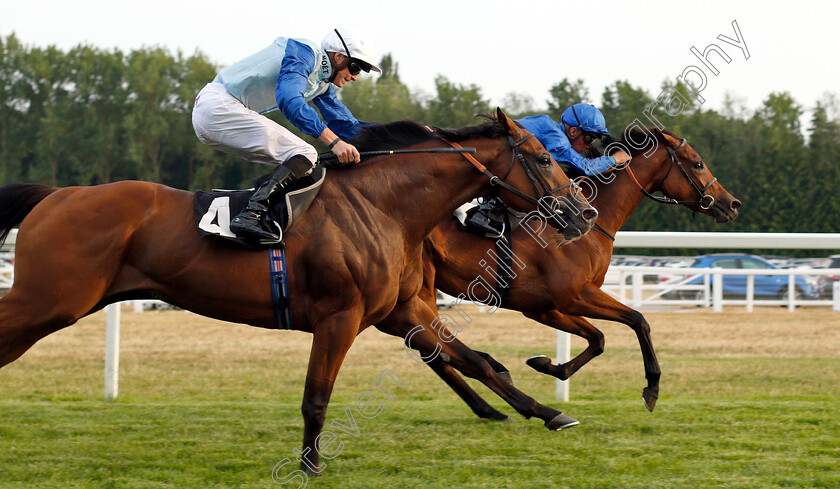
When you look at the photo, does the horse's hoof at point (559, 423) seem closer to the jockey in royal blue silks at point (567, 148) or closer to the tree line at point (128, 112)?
the jockey in royal blue silks at point (567, 148)

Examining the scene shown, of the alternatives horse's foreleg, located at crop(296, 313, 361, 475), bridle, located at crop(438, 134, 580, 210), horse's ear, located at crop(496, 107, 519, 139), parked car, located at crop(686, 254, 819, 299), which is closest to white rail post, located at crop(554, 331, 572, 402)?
bridle, located at crop(438, 134, 580, 210)

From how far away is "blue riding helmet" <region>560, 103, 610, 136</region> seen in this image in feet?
18.4

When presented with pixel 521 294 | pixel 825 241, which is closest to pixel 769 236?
pixel 825 241

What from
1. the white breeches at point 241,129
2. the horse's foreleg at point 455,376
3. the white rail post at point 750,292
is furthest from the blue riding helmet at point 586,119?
the white rail post at point 750,292

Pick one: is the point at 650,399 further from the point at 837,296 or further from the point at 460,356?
the point at 837,296

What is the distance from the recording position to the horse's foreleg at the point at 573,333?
16.8 feet

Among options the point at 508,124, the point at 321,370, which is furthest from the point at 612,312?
the point at 321,370

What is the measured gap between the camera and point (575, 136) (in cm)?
569

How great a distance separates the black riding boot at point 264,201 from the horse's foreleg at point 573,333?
2031 millimetres

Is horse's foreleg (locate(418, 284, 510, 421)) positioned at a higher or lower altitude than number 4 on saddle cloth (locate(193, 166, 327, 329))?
lower

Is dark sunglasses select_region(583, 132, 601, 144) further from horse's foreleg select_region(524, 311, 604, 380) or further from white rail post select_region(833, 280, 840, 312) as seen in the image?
white rail post select_region(833, 280, 840, 312)

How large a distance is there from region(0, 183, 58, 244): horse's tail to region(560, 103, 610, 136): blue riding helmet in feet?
10.6

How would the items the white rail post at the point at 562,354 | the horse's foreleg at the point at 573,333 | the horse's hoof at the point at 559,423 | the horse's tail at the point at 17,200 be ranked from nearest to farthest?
the horse's tail at the point at 17,200 → the horse's hoof at the point at 559,423 → the horse's foreleg at the point at 573,333 → the white rail post at the point at 562,354

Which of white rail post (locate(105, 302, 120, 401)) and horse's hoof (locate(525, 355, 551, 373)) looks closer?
horse's hoof (locate(525, 355, 551, 373))
